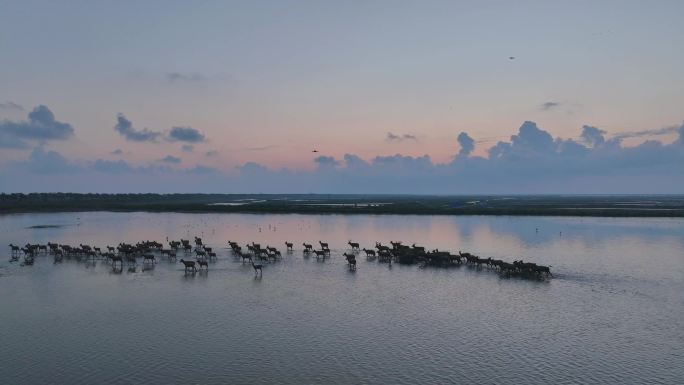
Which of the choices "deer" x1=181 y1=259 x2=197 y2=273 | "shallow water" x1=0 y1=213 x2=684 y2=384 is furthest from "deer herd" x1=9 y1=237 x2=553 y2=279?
"shallow water" x1=0 y1=213 x2=684 y2=384

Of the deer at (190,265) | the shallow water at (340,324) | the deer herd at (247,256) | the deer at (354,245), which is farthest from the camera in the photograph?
the deer at (354,245)

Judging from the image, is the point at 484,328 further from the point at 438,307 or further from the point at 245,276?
the point at 245,276

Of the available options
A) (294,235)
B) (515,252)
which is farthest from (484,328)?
(294,235)

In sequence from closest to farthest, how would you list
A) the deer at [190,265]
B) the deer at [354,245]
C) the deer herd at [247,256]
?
1. the deer at [190,265]
2. the deer herd at [247,256]
3. the deer at [354,245]

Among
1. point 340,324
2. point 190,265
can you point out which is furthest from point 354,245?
point 340,324

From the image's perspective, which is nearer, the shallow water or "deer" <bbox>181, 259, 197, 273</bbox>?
the shallow water

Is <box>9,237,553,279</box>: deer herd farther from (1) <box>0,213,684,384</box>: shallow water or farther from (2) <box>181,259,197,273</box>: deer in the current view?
(1) <box>0,213,684,384</box>: shallow water

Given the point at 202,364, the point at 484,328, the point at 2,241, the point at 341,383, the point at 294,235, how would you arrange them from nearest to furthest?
the point at 341,383, the point at 202,364, the point at 484,328, the point at 2,241, the point at 294,235

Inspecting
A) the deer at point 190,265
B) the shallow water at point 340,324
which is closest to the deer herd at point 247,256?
the deer at point 190,265

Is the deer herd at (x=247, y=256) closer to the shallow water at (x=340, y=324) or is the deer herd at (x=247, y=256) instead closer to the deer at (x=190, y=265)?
the deer at (x=190, y=265)
